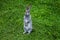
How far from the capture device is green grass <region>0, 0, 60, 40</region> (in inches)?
173

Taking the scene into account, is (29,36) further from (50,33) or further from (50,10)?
(50,10)

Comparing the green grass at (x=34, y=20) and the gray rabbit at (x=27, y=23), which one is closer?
the gray rabbit at (x=27, y=23)

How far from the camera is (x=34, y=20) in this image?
4.89m

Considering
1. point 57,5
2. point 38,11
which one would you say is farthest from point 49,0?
point 38,11

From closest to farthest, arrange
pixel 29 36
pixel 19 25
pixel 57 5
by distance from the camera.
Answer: pixel 29 36
pixel 19 25
pixel 57 5

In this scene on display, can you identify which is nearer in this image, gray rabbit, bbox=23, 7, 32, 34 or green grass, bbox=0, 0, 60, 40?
gray rabbit, bbox=23, 7, 32, 34

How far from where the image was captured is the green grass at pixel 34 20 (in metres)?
4.39

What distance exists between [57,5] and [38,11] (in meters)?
0.64

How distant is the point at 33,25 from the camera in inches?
186

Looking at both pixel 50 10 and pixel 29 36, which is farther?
pixel 50 10

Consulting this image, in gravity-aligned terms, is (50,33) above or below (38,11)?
below

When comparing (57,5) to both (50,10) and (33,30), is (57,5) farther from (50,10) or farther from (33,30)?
(33,30)

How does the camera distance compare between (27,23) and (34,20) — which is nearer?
(27,23)

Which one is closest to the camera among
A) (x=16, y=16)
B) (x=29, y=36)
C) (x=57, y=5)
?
(x=29, y=36)
